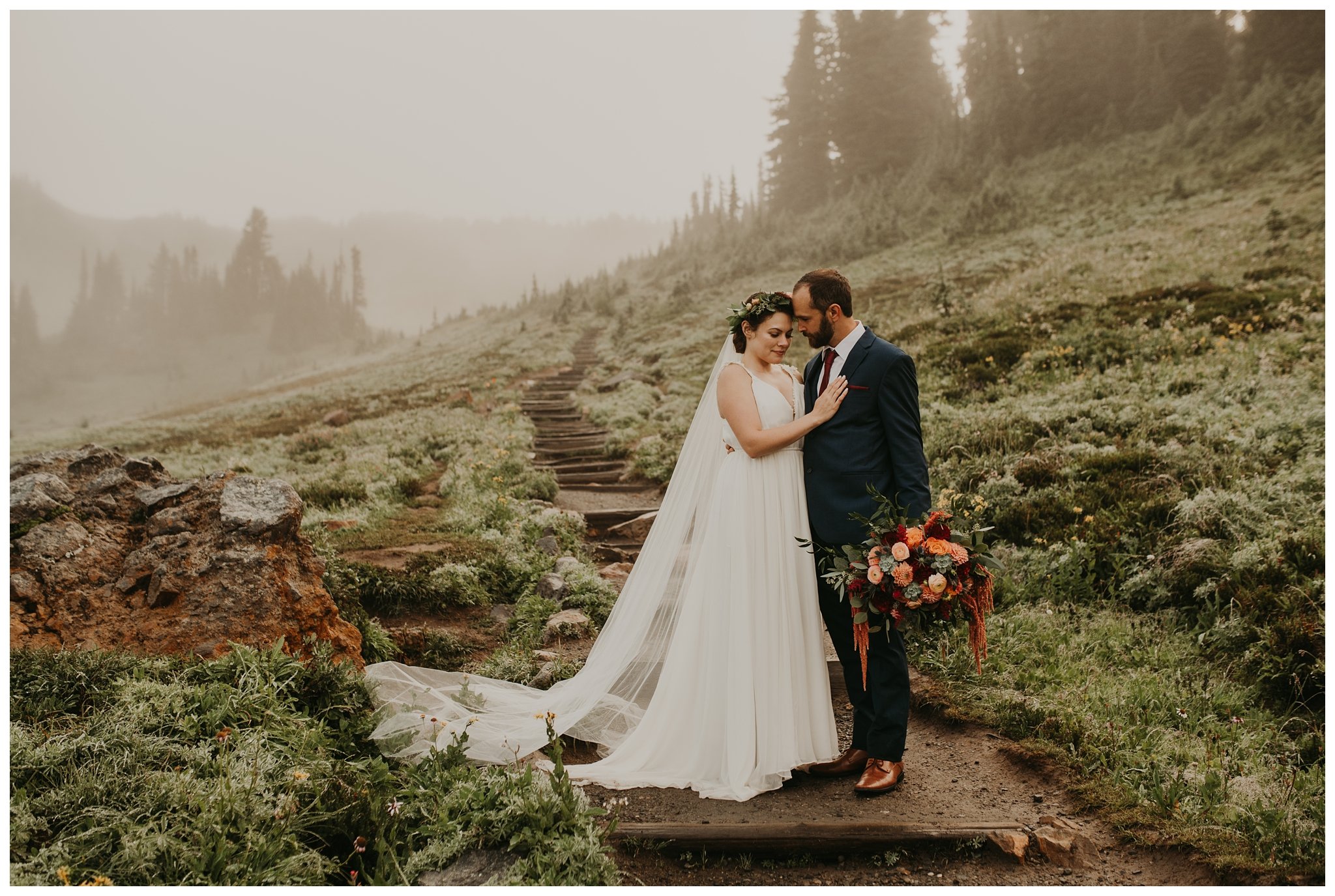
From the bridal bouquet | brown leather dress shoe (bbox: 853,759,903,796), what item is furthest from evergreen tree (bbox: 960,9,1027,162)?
brown leather dress shoe (bbox: 853,759,903,796)

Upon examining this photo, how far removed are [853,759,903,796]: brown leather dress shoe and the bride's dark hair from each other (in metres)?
2.58

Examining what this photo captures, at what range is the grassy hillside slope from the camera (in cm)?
390

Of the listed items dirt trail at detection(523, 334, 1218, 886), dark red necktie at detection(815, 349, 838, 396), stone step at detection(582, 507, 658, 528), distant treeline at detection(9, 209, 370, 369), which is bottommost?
dirt trail at detection(523, 334, 1218, 886)

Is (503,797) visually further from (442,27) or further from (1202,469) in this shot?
(442,27)

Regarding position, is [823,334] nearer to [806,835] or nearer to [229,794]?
[806,835]

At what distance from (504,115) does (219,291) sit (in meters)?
37.3

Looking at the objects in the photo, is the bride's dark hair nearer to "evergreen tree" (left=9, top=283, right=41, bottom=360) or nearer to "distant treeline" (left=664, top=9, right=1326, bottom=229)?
"distant treeline" (left=664, top=9, right=1326, bottom=229)

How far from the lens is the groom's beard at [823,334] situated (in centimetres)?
406

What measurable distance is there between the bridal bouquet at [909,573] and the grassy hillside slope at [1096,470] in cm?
36

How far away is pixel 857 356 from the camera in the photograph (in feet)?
12.9

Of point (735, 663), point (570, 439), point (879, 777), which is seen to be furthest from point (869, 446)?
point (570, 439)

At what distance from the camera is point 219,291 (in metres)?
58.4

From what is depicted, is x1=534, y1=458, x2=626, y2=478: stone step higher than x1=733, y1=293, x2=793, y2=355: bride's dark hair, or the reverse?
x1=733, y1=293, x2=793, y2=355: bride's dark hair

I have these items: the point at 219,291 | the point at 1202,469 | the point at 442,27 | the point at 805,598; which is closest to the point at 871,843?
the point at 805,598
